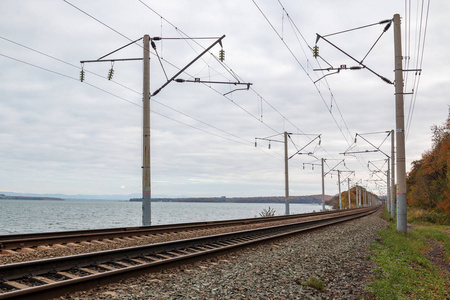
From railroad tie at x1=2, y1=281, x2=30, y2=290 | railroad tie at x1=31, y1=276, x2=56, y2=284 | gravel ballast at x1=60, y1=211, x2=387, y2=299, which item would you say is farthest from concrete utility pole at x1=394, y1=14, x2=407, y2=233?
railroad tie at x1=2, y1=281, x2=30, y2=290

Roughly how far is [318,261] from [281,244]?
3746 mm

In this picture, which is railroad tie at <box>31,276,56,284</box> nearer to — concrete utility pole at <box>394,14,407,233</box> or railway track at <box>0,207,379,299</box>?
railway track at <box>0,207,379,299</box>

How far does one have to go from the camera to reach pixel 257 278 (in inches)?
349

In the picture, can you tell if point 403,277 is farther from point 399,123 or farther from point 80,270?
point 399,123

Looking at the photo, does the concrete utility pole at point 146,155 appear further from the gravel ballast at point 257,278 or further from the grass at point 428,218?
the grass at point 428,218

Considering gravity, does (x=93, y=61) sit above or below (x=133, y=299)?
above

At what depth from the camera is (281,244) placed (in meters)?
15.2

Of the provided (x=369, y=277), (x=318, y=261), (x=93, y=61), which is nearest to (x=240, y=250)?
(x=318, y=261)

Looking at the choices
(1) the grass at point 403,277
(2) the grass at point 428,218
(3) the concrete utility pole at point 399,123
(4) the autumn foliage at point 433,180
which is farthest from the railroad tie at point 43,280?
(4) the autumn foliage at point 433,180

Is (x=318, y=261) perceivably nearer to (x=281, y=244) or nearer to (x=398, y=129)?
(x=281, y=244)

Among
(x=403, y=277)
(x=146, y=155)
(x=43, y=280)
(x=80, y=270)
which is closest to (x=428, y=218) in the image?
(x=146, y=155)

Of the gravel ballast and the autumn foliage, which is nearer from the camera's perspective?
the gravel ballast

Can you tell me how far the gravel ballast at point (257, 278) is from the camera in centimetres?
731

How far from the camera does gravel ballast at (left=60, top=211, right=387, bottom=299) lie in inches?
288
